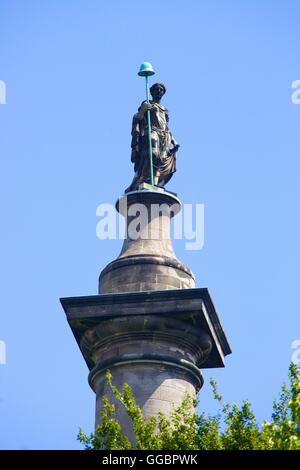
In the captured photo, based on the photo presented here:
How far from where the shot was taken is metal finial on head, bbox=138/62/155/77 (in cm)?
4038

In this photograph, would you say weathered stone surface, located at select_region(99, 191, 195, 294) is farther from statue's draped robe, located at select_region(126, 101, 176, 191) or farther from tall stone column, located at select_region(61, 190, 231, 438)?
statue's draped robe, located at select_region(126, 101, 176, 191)

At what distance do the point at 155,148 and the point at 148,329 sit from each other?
18.4ft

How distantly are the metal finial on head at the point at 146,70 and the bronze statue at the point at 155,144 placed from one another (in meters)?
0.34

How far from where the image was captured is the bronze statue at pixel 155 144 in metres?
39.6

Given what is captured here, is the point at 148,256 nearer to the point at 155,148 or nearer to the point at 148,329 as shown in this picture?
the point at 148,329

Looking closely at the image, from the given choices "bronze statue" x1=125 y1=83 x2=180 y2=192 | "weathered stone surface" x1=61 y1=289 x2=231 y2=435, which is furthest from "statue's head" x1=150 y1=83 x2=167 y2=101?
"weathered stone surface" x1=61 y1=289 x2=231 y2=435

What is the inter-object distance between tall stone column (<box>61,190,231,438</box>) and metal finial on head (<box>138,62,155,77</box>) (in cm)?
521

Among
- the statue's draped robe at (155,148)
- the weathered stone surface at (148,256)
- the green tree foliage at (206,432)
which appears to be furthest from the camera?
the statue's draped robe at (155,148)

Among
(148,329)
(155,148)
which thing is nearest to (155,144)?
(155,148)

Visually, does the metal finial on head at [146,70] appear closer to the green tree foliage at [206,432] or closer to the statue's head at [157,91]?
the statue's head at [157,91]

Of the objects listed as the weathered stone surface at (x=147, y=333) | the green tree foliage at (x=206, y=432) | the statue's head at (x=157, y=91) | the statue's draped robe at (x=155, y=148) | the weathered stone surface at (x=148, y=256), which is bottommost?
the green tree foliage at (x=206, y=432)

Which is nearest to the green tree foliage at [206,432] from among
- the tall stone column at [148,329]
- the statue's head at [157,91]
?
the tall stone column at [148,329]
